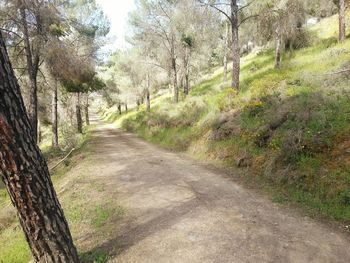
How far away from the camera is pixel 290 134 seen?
27.9 ft

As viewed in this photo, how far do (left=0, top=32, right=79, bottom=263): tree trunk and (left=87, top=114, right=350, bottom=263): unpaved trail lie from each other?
1039 millimetres

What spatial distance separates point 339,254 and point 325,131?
4.07m

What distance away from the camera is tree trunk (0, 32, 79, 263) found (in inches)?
137

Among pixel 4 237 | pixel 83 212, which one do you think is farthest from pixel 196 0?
pixel 4 237

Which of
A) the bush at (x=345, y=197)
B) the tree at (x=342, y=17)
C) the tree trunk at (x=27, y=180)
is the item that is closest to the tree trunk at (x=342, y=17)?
the tree at (x=342, y=17)

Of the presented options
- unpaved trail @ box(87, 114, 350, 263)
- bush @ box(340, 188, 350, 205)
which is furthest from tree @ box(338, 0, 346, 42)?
bush @ box(340, 188, 350, 205)

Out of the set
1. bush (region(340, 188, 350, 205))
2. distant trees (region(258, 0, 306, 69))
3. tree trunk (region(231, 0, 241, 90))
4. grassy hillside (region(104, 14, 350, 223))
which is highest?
distant trees (region(258, 0, 306, 69))

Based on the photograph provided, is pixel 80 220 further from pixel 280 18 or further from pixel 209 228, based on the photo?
pixel 280 18

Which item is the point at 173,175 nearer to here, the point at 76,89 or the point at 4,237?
the point at 4,237

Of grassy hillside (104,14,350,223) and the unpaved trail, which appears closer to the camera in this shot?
the unpaved trail

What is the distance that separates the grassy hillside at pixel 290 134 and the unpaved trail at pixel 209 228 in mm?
910

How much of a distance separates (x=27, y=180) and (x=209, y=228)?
125 inches

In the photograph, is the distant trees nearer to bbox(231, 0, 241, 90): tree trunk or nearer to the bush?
bbox(231, 0, 241, 90): tree trunk

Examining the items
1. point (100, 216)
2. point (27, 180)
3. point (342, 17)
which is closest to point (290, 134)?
point (100, 216)
